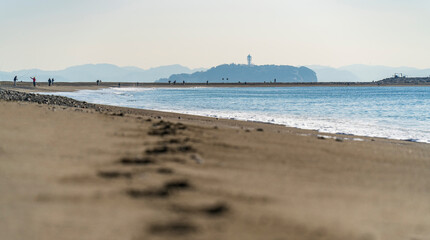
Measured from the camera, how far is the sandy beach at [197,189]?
2.74 metres

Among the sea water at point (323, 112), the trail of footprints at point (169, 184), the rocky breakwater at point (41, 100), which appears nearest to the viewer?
the trail of footprints at point (169, 184)

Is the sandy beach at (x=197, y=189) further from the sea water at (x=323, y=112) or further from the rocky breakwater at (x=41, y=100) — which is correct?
the rocky breakwater at (x=41, y=100)

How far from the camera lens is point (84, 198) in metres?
3.18

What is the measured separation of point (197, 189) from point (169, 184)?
0.84 feet

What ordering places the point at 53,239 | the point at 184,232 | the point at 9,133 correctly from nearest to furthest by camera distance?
the point at 53,239, the point at 184,232, the point at 9,133

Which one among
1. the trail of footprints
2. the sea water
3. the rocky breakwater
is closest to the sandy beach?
the trail of footprints

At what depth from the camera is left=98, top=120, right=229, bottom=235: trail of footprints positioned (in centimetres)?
271

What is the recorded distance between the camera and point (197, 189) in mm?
3516

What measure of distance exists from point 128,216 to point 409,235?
6.82ft

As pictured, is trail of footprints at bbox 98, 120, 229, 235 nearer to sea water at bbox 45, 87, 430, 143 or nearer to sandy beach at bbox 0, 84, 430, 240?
sandy beach at bbox 0, 84, 430, 240

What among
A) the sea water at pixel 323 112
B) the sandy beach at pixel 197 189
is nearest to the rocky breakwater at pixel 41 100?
the sea water at pixel 323 112

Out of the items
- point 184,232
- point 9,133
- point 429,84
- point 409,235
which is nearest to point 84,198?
point 184,232

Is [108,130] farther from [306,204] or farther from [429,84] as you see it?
[429,84]

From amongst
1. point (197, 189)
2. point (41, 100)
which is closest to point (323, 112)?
point (41, 100)
